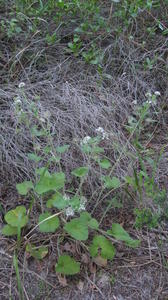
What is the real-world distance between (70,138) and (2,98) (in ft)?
1.85

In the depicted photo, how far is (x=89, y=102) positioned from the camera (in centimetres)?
271

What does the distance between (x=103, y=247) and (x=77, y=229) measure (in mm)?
158

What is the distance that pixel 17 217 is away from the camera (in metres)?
2.02

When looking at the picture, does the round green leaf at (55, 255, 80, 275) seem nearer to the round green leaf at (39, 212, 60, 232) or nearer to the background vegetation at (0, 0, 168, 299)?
the background vegetation at (0, 0, 168, 299)

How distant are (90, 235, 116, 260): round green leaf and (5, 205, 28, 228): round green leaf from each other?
1.14 ft

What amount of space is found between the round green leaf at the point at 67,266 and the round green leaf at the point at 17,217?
25 cm

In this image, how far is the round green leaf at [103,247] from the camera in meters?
1.89

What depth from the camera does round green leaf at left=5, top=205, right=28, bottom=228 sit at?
1976 mm

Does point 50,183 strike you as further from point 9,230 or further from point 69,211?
point 9,230

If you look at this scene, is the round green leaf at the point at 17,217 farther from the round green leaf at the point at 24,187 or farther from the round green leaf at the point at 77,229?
the round green leaf at the point at 77,229

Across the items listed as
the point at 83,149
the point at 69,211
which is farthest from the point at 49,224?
the point at 83,149

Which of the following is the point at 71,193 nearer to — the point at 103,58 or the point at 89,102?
the point at 89,102

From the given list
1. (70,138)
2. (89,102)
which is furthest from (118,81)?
(70,138)

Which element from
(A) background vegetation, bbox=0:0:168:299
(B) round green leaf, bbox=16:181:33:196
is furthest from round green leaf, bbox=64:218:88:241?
(B) round green leaf, bbox=16:181:33:196
